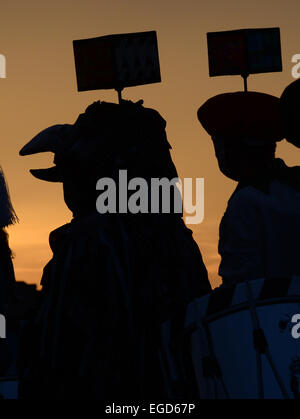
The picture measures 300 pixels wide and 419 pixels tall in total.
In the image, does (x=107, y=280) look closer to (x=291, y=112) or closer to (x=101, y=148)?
(x=101, y=148)

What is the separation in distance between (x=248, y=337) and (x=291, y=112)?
4.69ft

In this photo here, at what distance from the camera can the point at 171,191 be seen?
5086 mm

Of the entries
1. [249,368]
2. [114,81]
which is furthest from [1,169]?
[249,368]

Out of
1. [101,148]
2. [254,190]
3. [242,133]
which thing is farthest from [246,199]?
[101,148]

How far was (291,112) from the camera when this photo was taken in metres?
5.03

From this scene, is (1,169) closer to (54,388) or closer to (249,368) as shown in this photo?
(54,388)

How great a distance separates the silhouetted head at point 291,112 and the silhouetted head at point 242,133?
379 mm

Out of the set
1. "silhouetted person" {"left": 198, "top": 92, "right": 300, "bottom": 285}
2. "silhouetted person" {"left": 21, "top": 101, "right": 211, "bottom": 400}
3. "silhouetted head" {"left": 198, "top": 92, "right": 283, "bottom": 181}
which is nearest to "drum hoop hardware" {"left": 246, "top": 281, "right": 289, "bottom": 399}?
"silhouetted person" {"left": 21, "top": 101, "right": 211, "bottom": 400}

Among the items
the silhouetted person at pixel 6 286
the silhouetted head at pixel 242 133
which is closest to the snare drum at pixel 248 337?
the silhouetted head at pixel 242 133

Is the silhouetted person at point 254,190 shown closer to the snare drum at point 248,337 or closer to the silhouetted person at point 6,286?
the snare drum at point 248,337

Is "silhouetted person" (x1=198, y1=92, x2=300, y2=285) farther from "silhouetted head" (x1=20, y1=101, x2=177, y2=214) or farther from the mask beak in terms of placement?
the mask beak

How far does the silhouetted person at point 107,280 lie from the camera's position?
Answer: 4.69m

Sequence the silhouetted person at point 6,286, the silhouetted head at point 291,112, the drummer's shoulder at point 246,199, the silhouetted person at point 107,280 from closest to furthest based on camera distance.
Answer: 1. the silhouetted person at point 107,280
2. the silhouetted head at point 291,112
3. the drummer's shoulder at point 246,199
4. the silhouetted person at point 6,286
